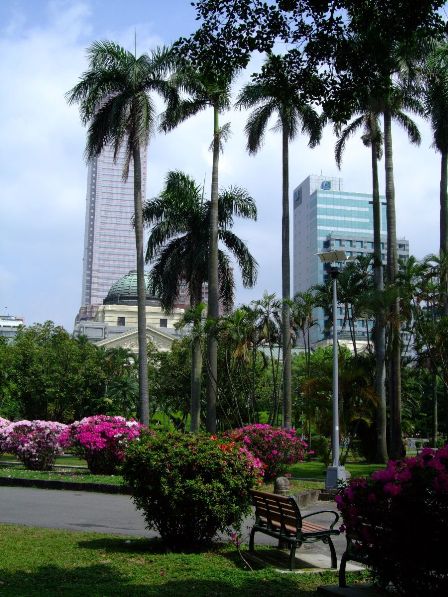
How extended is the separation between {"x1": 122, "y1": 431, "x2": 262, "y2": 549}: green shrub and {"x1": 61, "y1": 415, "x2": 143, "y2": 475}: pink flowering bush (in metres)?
11.8

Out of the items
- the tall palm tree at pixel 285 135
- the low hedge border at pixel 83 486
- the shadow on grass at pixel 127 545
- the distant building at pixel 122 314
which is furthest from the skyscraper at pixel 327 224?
the shadow on grass at pixel 127 545

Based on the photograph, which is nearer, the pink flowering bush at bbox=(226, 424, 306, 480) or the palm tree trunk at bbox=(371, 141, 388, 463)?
the pink flowering bush at bbox=(226, 424, 306, 480)

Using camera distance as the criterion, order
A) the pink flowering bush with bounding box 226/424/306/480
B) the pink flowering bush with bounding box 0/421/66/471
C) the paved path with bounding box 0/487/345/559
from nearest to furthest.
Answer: the paved path with bounding box 0/487/345/559 < the pink flowering bush with bounding box 226/424/306/480 < the pink flowering bush with bounding box 0/421/66/471

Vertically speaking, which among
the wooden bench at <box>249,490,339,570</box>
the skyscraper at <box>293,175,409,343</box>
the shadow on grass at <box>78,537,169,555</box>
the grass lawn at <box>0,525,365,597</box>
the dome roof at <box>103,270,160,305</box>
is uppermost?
the skyscraper at <box>293,175,409,343</box>

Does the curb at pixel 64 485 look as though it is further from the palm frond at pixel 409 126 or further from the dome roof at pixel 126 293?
the dome roof at pixel 126 293

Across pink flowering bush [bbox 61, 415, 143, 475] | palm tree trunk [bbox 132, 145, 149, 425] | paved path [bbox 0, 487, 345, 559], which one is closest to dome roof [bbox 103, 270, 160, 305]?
palm tree trunk [bbox 132, 145, 149, 425]

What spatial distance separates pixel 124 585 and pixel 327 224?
135132 millimetres

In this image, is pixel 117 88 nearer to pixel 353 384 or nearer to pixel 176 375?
pixel 353 384

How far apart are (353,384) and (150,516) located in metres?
19.5

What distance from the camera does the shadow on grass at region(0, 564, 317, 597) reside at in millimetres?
6465

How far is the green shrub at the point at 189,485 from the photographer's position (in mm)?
8828

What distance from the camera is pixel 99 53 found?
28.7 m

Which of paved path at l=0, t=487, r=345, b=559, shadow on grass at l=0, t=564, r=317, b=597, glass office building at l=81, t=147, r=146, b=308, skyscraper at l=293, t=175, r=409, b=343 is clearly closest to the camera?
shadow on grass at l=0, t=564, r=317, b=597

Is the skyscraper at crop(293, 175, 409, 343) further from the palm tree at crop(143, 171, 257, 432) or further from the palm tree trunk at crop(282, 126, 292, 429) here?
the palm tree trunk at crop(282, 126, 292, 429)
